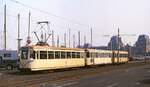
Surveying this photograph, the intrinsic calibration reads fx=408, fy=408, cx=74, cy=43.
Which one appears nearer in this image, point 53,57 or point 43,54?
point 43,54

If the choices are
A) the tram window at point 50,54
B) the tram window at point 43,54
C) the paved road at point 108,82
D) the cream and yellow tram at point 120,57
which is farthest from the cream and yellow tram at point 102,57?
the paved road at point 108,82

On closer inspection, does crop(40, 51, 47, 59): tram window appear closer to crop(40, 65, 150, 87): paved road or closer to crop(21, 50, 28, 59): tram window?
crop(21, 50, 28, 59): tram window

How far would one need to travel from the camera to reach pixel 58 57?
45.5 metres

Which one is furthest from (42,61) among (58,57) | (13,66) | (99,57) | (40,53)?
(99,57)

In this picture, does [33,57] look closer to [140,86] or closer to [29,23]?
[140,86]

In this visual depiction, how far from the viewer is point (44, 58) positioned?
41.8 m

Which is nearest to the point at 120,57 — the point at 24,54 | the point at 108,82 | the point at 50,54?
the point at 50,54

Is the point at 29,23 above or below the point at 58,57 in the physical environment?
above

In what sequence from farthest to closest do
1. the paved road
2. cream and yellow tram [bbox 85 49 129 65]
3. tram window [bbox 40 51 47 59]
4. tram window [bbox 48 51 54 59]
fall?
cream and yellow tram [bbox 85 49 129 65] < tram window [bbox 48 51 54 59] < tram window [bbox 40 51 47 59] < the paved road

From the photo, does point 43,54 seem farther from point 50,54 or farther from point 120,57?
point 120,57

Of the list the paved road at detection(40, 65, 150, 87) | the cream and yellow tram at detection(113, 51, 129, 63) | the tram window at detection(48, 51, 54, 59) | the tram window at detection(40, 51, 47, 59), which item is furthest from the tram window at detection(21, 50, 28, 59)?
the cream and yellow tram at detection(113, 51, 129, 63)

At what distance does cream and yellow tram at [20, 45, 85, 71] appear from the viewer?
133ft

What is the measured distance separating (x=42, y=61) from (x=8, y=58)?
16.5m

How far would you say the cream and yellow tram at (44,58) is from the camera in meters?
40.5
